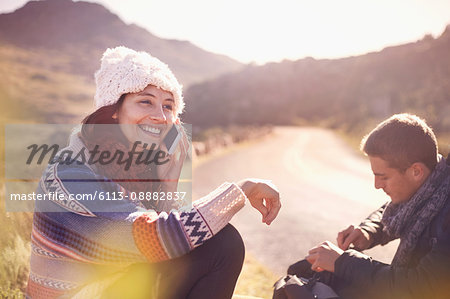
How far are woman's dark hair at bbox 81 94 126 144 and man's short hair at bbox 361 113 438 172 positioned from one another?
156 cm

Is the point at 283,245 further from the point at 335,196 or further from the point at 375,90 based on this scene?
the point at 375,90

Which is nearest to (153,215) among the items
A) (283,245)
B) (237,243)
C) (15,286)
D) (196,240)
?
(196,240)

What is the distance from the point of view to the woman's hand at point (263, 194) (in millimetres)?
2236

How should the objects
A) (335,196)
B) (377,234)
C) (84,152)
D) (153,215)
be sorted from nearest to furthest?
(153,215), (84,152), (377,234), (335,196)

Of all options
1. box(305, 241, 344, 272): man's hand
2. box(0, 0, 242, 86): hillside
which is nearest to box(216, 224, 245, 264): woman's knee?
box(305, 241, 344, 272): man's hand

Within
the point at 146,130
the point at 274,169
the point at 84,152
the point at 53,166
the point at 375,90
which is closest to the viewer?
the point at 53,166

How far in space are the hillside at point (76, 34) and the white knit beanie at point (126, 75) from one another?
2993 inches

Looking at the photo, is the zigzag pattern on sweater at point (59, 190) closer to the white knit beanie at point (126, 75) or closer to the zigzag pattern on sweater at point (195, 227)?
the zigzag pattern on sweater at point (195, 227)

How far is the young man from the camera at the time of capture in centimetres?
182

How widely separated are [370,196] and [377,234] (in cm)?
654

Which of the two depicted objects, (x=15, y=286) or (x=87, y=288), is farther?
(x=15, y=286)

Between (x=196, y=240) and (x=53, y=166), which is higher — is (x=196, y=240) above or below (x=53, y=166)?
below

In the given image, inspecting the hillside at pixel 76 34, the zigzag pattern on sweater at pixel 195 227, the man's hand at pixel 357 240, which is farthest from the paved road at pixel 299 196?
the hillside at pixel 76 34

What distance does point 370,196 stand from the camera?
8797mm
